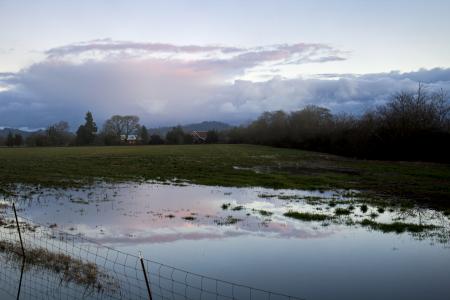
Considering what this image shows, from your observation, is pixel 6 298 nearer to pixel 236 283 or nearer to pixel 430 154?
pixel 236 283

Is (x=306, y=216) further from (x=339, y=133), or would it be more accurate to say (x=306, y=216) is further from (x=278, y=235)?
(x=339, y=133)

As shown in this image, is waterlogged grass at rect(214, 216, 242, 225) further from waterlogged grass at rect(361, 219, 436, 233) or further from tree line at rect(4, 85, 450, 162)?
tree line at rect(4, 85, 450, 162)

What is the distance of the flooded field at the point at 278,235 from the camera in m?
11.4

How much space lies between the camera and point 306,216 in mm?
19438

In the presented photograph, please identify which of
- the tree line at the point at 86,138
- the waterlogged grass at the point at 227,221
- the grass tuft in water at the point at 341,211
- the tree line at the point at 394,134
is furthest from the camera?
the tree line at the point at 86,138

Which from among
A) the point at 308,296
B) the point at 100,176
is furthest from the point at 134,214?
the point at 100,176

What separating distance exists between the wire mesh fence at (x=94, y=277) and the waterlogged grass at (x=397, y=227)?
8.32m

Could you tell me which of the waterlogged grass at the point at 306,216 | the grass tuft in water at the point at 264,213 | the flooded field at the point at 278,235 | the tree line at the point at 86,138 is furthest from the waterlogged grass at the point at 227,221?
the tree line at the point at 86,138

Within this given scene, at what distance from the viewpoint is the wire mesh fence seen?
10117mm

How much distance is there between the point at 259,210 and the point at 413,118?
4853 centimetres

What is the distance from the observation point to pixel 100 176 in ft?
125

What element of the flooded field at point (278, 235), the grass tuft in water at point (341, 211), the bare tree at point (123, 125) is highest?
the bare tree at point (123, 125)

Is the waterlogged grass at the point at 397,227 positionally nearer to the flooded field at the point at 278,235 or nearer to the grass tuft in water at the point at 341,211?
the flooded field at the point at 278,235

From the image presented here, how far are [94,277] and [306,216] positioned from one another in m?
11.1
